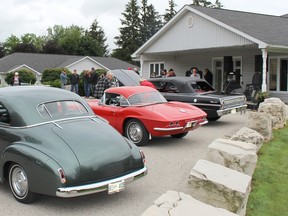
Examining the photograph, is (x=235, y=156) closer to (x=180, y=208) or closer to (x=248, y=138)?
(x=248, y=138)

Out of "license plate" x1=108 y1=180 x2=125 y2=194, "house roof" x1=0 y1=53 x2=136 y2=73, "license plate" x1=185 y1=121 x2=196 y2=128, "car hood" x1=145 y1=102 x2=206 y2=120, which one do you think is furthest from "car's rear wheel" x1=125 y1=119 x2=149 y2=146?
"house roof" x1=0 y1=53 x2=136 y2=73

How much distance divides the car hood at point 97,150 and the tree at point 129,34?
218 ft

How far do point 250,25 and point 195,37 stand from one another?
315 centimetres

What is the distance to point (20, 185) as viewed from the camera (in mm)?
5297

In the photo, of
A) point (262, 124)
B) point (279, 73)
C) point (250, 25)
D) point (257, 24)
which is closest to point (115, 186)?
point (262, 124)

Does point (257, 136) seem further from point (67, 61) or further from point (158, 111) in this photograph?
point (67, 61)

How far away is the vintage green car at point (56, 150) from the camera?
4831 mm

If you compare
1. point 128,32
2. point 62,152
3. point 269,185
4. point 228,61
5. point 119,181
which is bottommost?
point 269,185

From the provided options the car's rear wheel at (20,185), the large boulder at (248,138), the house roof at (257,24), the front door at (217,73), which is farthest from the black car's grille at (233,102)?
the front door at (217,73)

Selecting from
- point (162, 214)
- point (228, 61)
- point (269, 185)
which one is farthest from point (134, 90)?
point (228, 61)

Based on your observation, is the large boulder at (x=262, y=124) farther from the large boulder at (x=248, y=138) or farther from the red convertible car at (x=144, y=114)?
the large boulder at (x=248, y=138)

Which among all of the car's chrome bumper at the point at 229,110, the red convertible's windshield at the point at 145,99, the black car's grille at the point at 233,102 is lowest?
the car's chrome bumper at the point at 229,110

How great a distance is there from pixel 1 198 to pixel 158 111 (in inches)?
170

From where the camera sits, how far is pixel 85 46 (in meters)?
74.2
